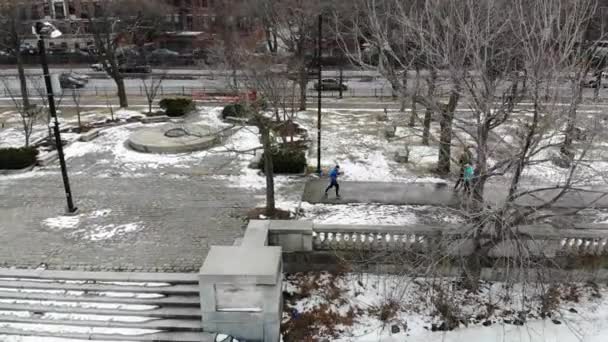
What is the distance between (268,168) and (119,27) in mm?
29264

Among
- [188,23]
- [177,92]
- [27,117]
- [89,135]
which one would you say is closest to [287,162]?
[89,135]

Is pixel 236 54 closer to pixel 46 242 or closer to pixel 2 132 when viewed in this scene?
pixel 2 132

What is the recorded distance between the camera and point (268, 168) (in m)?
13.7

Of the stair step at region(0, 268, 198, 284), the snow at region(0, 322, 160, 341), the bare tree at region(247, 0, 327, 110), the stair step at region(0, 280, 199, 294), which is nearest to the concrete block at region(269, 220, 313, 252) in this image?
the stair step at region(0, 268, 198, 284)

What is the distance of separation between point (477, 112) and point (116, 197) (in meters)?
11.6

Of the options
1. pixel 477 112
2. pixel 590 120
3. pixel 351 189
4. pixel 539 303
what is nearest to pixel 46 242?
pixel 351 189

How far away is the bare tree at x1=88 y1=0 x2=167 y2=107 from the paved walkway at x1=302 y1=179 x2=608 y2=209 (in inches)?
720

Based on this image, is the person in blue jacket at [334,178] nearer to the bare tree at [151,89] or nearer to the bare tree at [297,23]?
the bare tree at [297,23]

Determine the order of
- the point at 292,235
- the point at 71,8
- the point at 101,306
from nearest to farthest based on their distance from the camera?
the point at 101,306 < the point at 292,235 < the point at 71,8

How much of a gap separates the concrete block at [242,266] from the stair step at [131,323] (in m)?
1.33

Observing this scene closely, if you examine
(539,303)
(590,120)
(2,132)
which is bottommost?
(539,303)

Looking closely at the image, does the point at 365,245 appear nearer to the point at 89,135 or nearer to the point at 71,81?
the point at 89,135

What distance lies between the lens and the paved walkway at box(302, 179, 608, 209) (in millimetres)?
15570

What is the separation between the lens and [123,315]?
10039 millimetres
